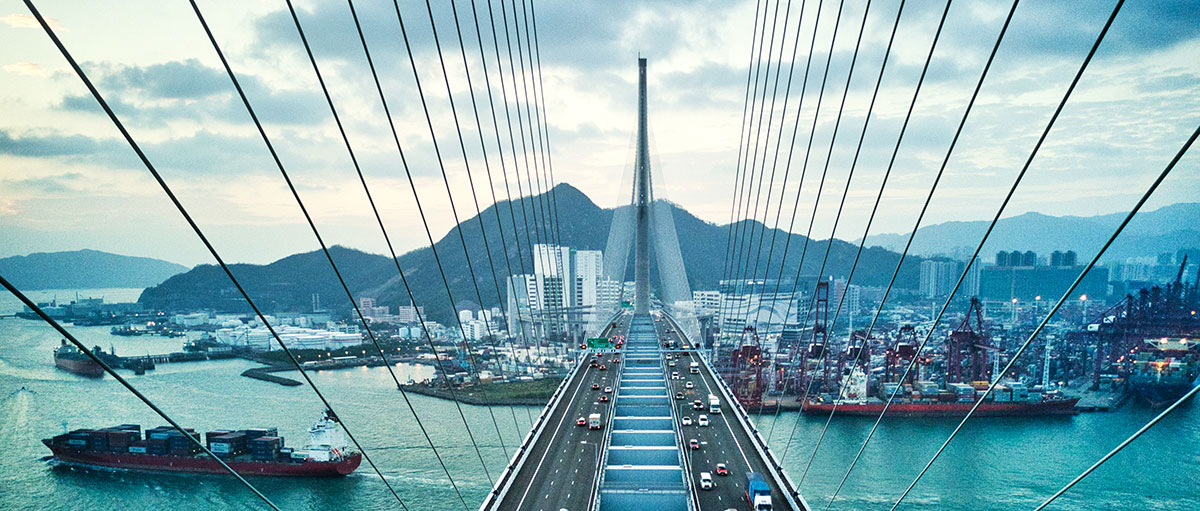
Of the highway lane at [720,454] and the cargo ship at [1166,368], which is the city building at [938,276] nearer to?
the cargo ship at [1166,368]

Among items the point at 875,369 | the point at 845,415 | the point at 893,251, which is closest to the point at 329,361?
the point at 845,415

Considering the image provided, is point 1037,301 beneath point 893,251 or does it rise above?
beneath

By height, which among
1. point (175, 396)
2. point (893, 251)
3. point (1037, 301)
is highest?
point (893, 251)

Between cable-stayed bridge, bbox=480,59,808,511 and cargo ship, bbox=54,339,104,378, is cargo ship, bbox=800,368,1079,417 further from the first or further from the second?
cargo ship, bbox=54,339,104,378

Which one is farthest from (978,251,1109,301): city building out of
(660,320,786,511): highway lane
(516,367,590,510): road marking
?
(516,367,590,510): road marking

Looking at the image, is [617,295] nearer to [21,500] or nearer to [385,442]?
[385,442]

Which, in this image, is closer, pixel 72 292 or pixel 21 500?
pixel 21 500
